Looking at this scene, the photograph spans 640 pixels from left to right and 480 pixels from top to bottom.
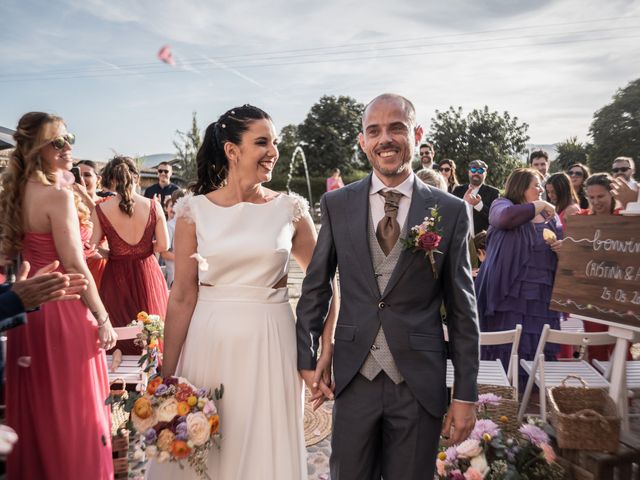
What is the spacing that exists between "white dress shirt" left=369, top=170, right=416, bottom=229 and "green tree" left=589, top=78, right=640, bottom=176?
148 feet

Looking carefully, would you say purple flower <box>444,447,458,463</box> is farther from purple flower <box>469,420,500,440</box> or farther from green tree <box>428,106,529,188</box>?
green tree <box>428,106,529,188</box>

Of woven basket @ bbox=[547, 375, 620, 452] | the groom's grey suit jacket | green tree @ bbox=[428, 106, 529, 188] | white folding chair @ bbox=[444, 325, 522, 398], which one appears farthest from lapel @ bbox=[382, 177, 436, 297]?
green tree @ bbox=[428, 106, 529, 188]

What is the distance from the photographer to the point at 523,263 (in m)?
5.16

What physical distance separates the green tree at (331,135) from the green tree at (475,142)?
63.5 feet

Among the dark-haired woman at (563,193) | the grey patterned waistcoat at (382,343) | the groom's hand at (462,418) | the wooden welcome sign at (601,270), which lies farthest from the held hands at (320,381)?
the dark-haired woman at (563,193)

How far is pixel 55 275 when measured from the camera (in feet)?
7.82

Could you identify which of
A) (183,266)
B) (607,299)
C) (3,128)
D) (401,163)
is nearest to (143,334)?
(183,266)

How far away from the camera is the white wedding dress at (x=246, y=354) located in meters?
2.52

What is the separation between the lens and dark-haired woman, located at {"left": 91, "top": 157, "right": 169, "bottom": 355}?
4.88 metres

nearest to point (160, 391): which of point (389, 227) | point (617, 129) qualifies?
point (389, 227)

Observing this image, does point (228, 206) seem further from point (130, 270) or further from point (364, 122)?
point (130, 270)

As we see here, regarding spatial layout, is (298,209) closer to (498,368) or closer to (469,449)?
(469,449)

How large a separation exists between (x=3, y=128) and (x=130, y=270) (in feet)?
10.7

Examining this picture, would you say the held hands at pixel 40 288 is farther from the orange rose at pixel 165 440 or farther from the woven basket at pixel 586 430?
the woven basket at pixel 586 430
